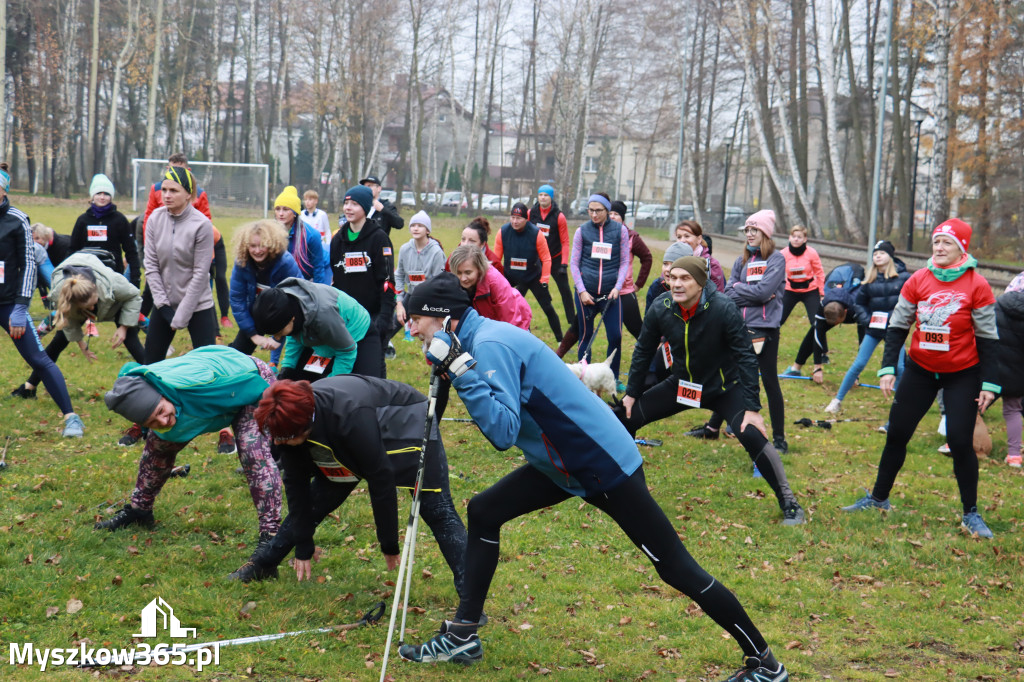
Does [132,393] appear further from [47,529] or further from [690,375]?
[690,375]

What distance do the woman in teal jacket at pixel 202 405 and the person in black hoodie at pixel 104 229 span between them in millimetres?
5835

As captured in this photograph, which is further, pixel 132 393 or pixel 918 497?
pixel 918 497

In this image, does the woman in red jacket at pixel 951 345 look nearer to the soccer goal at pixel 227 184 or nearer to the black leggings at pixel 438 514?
the black leggings at pixel 438 514

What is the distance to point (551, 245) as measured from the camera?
40.8 feet

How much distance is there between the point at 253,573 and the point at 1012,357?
7.09m

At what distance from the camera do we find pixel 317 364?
5.89 meters

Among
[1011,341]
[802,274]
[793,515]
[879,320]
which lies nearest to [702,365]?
[793,515]

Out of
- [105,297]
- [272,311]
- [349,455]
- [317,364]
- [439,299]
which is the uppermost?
[439,299]

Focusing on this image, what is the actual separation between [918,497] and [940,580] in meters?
1.67

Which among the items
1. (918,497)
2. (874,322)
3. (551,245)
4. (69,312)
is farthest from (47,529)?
(874,322)

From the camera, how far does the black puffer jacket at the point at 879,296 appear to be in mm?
10328

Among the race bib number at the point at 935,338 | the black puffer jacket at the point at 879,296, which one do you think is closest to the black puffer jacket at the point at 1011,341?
the black puffer jacket at the point at 879,296

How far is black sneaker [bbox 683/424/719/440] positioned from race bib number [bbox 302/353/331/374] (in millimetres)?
4378

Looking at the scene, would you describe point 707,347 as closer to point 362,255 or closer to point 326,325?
point 326,325
